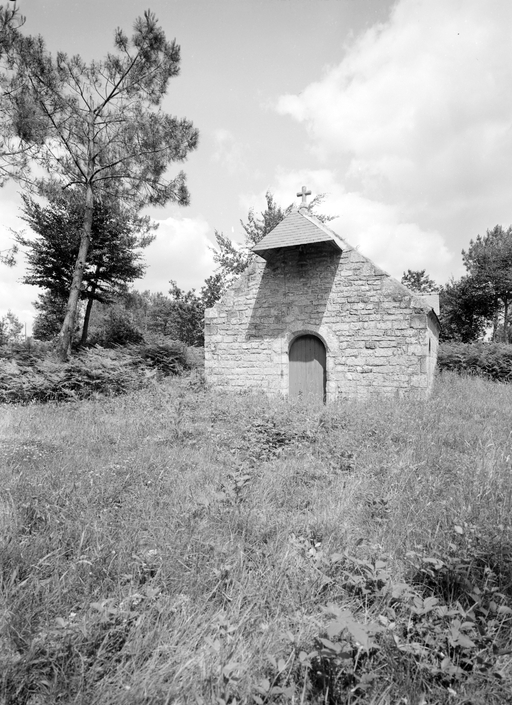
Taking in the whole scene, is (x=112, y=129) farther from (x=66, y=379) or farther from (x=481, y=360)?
(x=481, y=360)

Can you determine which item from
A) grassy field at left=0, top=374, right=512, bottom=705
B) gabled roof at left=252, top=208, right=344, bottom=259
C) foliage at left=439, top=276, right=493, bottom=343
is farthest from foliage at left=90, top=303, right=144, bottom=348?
foliage at left=439, top=276, right=493, bottom=343

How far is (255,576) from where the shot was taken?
95.4 inches

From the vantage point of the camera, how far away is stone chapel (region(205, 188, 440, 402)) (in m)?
9.12

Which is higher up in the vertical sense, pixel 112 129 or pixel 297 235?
pixel 112 129

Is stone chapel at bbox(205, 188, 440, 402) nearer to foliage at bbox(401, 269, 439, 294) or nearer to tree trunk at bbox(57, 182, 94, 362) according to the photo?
tree trunk at bbox(57, 182, 94, 362)

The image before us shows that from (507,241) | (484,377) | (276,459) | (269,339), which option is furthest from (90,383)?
(507,241)

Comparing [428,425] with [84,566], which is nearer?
[84,566]

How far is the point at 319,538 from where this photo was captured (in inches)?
115

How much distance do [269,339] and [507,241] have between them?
29.1m

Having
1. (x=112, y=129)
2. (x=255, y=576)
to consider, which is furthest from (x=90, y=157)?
(x=255, y=576)

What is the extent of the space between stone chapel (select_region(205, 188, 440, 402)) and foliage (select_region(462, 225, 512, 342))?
78.0 feet

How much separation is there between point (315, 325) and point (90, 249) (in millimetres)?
14313

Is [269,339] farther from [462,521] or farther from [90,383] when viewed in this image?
[462,521]

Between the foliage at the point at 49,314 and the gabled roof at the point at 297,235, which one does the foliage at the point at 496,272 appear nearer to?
the gabled roof at the point at 297,235
